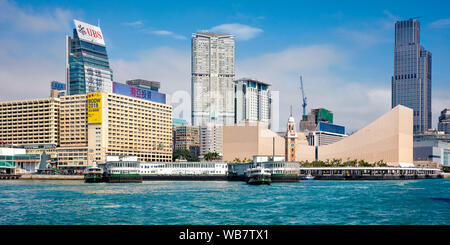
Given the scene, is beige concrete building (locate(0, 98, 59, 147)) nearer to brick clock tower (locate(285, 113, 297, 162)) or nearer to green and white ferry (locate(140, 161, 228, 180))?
green and white ferry (locate(140, 161, 228, 180))

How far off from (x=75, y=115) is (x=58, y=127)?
916 cm

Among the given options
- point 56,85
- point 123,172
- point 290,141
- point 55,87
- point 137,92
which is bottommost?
point 123,172

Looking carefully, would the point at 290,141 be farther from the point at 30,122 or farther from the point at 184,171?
the point at 30,122

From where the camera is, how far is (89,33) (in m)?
148

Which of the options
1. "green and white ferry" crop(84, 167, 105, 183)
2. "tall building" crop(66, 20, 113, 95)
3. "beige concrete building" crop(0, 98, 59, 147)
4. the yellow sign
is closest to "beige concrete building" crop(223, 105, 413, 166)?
the yellow sign

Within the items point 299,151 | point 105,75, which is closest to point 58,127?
point 105,75

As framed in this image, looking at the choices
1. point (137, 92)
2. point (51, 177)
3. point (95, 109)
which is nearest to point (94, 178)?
point (51, 177)

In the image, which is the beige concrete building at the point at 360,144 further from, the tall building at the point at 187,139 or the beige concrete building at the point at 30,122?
the beige concrete building at the point at 30,122

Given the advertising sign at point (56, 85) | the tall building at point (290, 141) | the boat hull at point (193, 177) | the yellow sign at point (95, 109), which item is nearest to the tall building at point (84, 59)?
the yellow sign at point (95, 109)

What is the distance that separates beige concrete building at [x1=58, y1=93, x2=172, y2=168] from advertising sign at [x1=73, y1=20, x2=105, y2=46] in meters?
32.6

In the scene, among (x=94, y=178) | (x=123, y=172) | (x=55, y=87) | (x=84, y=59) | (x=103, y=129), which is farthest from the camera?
(x=55, y=87)

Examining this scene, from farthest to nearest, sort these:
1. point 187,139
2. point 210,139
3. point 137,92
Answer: point 187,139 < point 210,139 < point 137,92

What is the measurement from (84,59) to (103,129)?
4216 cm

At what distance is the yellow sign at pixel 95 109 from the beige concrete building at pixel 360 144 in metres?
39.0
